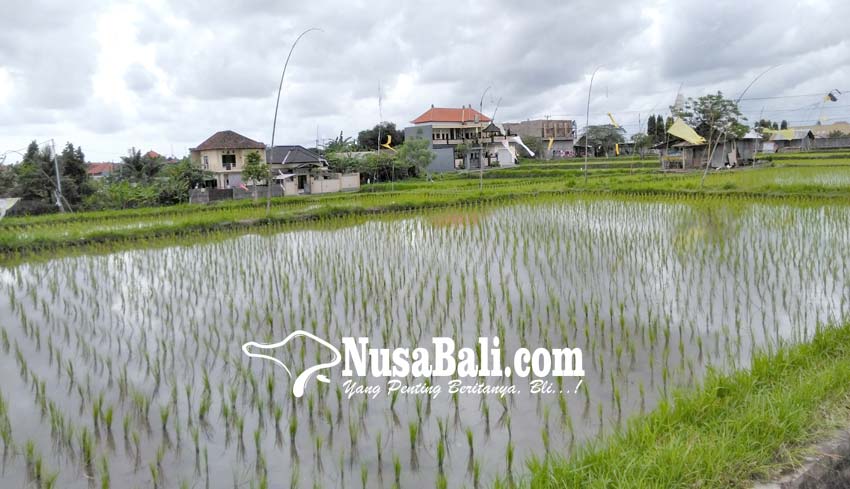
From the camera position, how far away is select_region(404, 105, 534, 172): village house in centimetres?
3719

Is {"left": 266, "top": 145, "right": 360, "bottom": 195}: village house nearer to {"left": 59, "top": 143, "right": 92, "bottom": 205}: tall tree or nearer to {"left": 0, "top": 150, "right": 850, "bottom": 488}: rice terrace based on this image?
{"left": 59, "top": 143, "right": 92, "bottom": 205}: tall tree

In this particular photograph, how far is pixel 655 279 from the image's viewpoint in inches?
255

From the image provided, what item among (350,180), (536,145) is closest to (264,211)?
(350,180)

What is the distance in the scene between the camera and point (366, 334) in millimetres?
4934

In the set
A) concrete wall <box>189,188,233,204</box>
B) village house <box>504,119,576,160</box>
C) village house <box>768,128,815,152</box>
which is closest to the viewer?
concrete wall <box>189,188,233,204</box>

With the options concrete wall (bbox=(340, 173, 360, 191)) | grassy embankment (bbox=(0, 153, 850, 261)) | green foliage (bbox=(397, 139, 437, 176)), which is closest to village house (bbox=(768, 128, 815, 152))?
green foliage (bbox=(397, 139, 437, 176))

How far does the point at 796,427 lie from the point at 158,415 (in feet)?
10.6

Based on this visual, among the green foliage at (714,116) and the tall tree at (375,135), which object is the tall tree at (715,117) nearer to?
the green foliage at (714,116)

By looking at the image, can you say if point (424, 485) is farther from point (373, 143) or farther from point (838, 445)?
point (373, 143)

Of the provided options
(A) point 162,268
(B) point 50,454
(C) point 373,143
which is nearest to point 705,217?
(A) point 162,268

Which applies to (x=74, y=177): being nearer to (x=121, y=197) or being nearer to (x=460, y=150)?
(x=121, y=197)

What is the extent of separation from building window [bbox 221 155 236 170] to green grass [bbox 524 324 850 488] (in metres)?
29.3

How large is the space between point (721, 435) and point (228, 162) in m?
30.1

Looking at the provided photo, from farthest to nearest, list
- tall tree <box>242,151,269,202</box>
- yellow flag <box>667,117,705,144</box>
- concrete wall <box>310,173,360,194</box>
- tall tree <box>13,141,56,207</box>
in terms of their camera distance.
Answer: concrete wall <box>310,173,360,194</box> → yellow flag <box>667,117,705,144</box> → tall tree <box>242,151,269,202</box> → tall tree <box>13,141,56,207</box>
